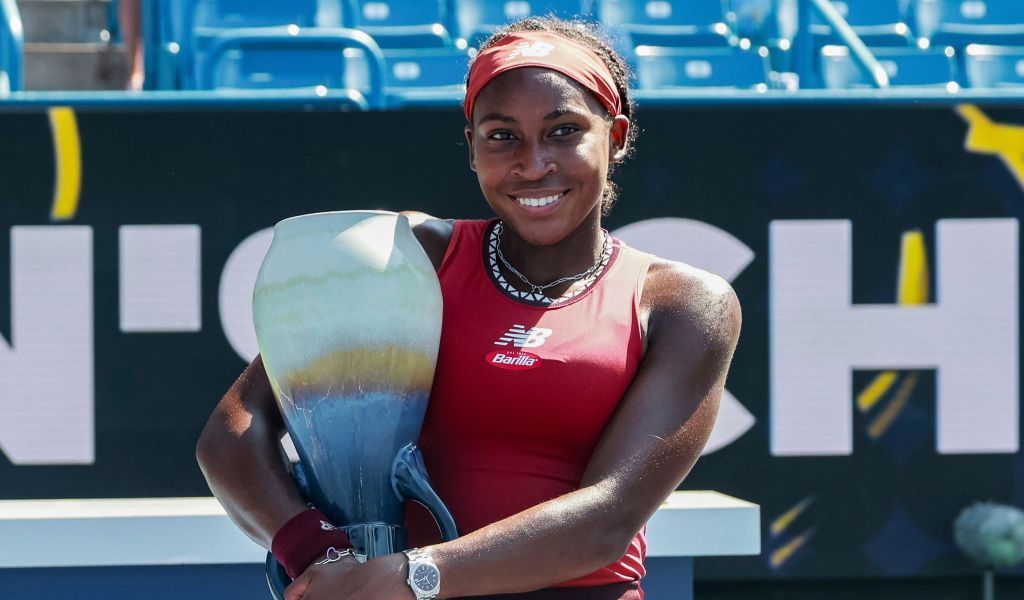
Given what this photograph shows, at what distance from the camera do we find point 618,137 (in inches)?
58.8

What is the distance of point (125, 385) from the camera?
3.69 meters

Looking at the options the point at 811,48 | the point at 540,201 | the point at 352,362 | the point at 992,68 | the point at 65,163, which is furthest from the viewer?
the point at 992,68

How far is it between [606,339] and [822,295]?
2544 millimetres

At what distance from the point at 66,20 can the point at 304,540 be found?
4.79 m

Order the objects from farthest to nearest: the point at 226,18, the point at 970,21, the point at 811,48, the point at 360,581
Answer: the point at 970,21 < the point at 226,18 < the point at 811,48 < the point at 360,581

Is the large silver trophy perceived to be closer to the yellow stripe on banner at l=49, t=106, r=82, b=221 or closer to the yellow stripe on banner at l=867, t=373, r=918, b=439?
the yellow stripe on banner at l=49, t=106, r=82, b=221

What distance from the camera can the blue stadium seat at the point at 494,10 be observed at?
5.08 m

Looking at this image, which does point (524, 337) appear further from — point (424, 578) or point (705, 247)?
point (705, 247)

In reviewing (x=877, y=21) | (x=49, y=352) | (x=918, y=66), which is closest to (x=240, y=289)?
(x=49, y=352)

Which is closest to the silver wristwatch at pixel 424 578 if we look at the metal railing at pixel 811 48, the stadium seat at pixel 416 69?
the metal railing at pixel 811 48

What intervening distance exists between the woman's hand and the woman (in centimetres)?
3

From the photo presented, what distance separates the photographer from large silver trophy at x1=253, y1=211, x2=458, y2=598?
1.31m

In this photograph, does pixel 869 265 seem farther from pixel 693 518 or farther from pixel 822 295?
pixel 693 518

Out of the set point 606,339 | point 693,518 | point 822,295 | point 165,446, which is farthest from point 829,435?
point 606,339
